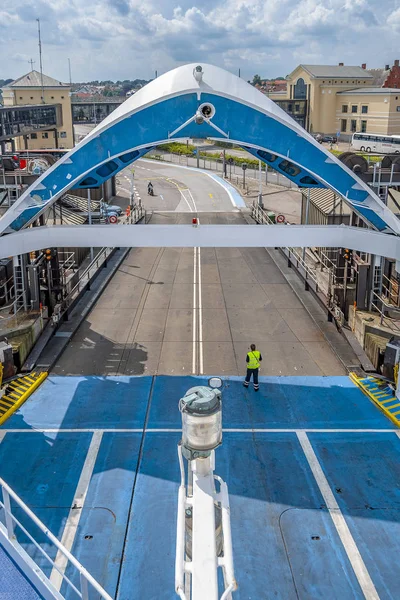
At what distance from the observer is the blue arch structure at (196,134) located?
629 inches

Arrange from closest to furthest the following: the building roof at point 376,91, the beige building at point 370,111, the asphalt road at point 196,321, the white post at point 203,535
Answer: the white post at point 203,535 → the asphalt road at point 196,321 → the building roof at point 376,91 → the beige building at point 370,111

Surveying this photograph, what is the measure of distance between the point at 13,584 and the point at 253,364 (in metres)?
9.60

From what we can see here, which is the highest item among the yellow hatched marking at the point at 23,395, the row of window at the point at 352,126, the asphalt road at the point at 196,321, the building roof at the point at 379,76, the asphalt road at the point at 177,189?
the building roof at the point at 379,76

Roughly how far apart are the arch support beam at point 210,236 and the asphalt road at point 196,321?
24.4 inches

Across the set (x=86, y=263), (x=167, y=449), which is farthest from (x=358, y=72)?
(x=167, y=449)

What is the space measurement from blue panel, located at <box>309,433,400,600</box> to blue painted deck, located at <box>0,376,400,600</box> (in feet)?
0.08

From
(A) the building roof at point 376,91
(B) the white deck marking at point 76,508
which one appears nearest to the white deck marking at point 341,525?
(B) the white deck marking at point 76,508

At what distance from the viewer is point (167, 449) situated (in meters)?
13.1

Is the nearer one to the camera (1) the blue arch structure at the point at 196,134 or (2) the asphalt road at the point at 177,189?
(1) the blue arch structure at the point at 196,134

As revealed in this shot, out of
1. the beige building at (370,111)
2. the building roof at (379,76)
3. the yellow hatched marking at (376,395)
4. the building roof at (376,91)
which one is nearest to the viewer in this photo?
the yellow hatched marking at (376,395)

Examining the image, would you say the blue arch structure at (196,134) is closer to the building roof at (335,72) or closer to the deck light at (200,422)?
the deck light at (200,422)

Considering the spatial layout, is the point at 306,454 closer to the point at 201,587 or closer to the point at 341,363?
the point at 341,363

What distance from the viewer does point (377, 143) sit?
5762 centimetres

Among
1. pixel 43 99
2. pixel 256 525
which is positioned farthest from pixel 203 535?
pixel 43 99
